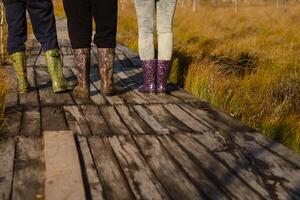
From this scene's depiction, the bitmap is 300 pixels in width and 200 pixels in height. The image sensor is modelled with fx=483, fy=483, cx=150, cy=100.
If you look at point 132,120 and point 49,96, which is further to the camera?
point 49,96

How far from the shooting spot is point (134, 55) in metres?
6.92

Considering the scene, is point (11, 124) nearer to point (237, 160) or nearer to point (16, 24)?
point (16, 24)

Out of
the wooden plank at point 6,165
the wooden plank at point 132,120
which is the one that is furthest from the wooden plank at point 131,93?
the wooden plank at point 6,165

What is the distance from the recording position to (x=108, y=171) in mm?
2559

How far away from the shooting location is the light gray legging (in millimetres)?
4328

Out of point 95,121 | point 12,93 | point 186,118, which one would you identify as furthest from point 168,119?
point 12,93

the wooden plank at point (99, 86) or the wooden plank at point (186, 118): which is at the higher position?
the wooden plank at point (99, 86)

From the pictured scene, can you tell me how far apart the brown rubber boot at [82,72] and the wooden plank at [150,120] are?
1.73 ft

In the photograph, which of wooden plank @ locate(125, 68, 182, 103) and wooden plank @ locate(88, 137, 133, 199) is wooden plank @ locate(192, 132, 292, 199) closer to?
wooden plank @ locate(88, 137, 133, 199)

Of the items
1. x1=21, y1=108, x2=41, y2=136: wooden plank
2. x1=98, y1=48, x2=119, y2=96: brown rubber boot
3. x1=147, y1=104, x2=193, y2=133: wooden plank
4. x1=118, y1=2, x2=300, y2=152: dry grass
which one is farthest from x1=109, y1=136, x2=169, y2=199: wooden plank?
x1=118, y1=2, x2=300, y2=152: dry grass

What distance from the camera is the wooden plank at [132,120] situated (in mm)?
3318

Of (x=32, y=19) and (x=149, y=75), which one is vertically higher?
(x=32, y=19)

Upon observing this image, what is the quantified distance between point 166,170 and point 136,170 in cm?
16

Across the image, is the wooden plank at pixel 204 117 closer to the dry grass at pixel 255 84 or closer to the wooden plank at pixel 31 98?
the dry grass at pixel 255 84
